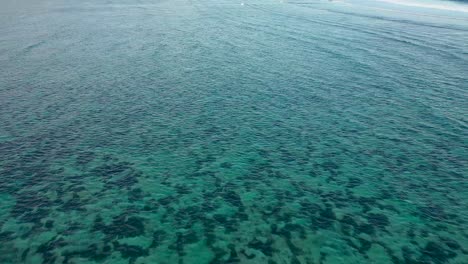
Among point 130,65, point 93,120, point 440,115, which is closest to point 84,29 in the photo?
point 130,65

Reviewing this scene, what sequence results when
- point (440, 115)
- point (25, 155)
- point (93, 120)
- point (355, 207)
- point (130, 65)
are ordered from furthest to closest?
point (130, 65)
point (440, 115)
point (93, 120)
point (25, 155)
point (355, 207)

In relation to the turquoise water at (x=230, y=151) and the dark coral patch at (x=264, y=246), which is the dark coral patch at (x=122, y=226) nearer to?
the turquoise water at (x=230, y=151)

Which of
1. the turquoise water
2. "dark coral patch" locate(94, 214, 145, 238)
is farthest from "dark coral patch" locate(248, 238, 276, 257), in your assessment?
"dark coral patch" locate(94, 214, 145, 238)

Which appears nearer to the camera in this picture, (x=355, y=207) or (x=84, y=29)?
(x=355, y=207)

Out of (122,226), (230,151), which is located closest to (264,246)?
(122,226)

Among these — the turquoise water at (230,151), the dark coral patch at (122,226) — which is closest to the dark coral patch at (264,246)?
the turquoise water at (230,151)

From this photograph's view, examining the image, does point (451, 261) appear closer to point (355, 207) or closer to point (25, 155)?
point (355, 207)

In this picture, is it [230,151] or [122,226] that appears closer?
[122,226]

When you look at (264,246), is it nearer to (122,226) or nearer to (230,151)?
(122,226)

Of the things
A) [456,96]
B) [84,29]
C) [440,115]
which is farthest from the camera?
[84,29]
